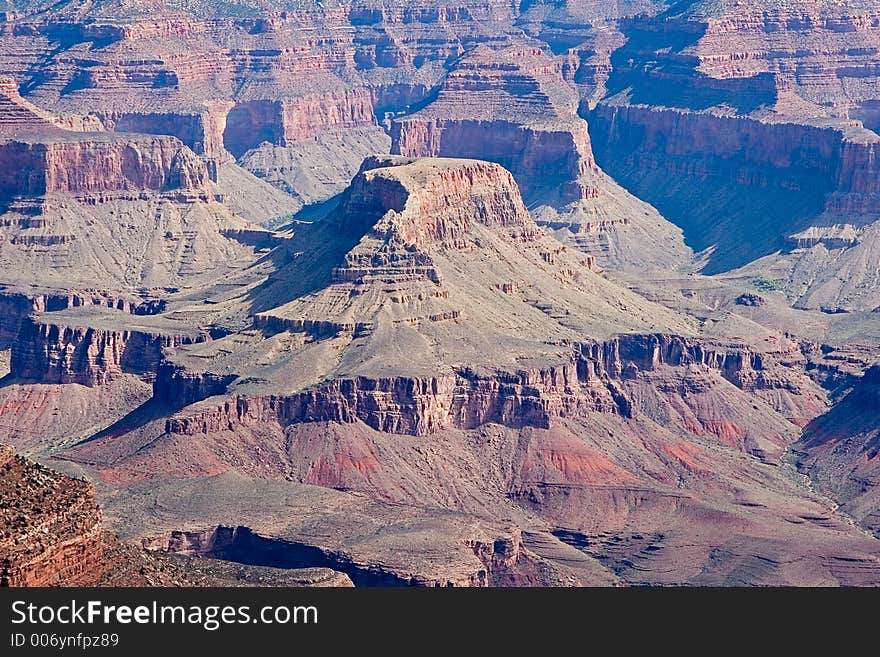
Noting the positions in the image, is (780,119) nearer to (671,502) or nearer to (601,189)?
(601,189)

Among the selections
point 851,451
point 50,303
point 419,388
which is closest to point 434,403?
point 419,388

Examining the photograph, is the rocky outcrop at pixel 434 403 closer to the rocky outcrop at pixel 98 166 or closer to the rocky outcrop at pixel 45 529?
the rocky outcrop at pixel 98 166

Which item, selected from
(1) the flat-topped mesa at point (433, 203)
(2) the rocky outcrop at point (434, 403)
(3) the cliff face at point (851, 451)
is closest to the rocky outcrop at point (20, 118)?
(1) the flat-topped mesa at point (433, 203)

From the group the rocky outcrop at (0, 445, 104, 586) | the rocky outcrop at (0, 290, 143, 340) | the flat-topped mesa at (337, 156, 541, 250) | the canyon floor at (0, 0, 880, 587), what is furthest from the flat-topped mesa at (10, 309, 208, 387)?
the rocky outcrop at (0, 445, 104, 586)

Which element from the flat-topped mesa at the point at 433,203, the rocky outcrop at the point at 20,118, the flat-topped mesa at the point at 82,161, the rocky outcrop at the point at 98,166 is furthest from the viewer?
the rocky outcrop at the point at 20,118

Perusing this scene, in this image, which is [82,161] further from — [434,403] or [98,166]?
[434,403]

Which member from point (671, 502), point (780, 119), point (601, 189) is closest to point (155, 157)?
point (601, 189)
